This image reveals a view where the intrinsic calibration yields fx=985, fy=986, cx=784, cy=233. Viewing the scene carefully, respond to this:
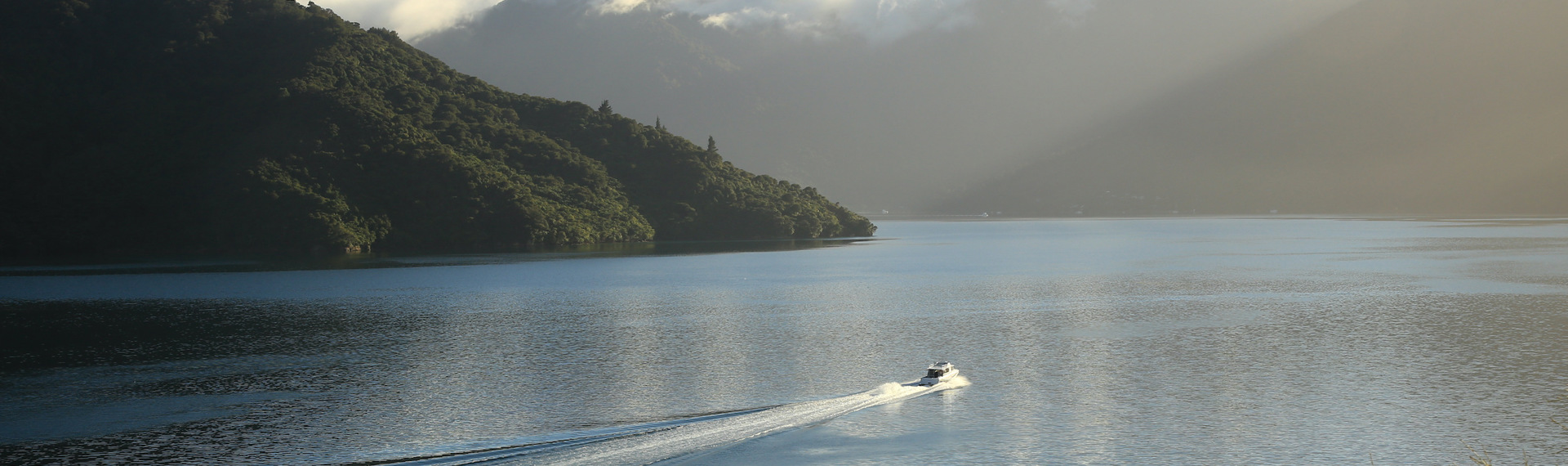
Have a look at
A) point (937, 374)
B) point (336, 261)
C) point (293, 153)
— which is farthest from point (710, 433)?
point (293, 153)

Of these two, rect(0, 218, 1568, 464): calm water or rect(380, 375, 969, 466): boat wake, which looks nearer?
rect(380, 375, 969, 466): boat wake

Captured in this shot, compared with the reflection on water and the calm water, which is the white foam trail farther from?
the reflection on water

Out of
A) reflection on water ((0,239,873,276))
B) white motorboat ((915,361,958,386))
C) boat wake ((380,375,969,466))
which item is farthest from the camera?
reflection on water ((0,239,873,276))

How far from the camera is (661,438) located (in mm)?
19781

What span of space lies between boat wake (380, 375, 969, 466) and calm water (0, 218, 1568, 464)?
0.32ft

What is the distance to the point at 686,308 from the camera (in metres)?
46.0

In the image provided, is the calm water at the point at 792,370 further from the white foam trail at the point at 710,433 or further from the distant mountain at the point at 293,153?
the distant mountain at the point at 293,153

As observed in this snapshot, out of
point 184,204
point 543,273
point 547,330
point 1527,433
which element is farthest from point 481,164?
point 1527,433

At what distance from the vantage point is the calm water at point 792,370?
19.3 m

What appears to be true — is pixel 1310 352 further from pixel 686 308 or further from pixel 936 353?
pixel 686 308

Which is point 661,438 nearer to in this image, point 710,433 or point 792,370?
point 710,433

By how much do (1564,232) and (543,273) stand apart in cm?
12206

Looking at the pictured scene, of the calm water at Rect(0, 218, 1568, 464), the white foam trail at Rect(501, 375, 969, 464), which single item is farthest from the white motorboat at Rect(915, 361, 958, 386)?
the calm water at Rect(0, 218, 1568, 464)

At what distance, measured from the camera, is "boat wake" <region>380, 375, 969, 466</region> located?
18.2 metres
